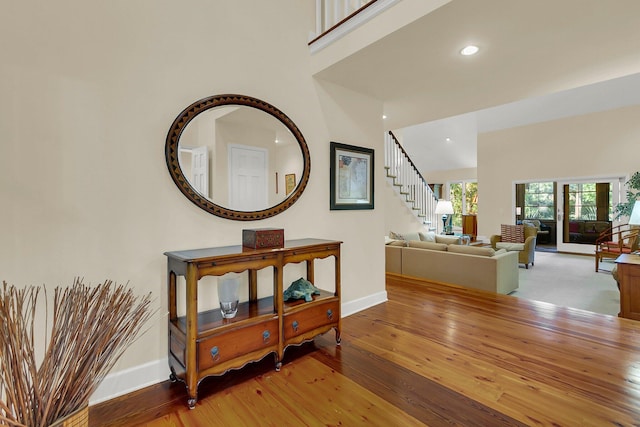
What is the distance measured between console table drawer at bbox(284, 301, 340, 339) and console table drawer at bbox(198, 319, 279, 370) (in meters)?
0.13

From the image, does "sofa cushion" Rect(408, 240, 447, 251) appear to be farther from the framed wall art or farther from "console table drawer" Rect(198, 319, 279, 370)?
"console table drawer" Rect(198, 319, 279, 370)

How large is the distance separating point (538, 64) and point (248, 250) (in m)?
2.98

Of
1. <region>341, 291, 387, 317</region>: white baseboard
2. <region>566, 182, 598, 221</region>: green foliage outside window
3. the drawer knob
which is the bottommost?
<region>341, 291, 387, 317</region>: white baseboard

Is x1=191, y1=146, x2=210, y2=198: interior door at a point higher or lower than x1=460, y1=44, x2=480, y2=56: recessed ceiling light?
lower

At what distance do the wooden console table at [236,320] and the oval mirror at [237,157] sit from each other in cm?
45

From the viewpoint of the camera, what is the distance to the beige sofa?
3998 mm

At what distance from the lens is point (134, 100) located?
192cm

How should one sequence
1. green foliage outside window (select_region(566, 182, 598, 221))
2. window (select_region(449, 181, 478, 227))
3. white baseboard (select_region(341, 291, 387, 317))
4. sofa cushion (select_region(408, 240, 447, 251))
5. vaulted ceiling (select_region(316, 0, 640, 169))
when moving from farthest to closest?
1. window (select_region(449, 181, 478, 227))
2. green foliage outside window (select_region(566, 182, 598, 221))
3. sofa cushion (select_region(408, 240, 447, 251))
4. white baseboard (select_region(341, 291, 387, 317))
5. vaulted ceiling (select_region(316, 0, 640, 169))

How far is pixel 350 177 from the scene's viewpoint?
3.21 m

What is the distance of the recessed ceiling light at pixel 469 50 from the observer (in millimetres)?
2384

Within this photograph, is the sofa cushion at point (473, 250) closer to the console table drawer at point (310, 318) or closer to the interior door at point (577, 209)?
the console table drawer at point (310, 318)

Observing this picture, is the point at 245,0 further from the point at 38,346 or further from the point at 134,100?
the point at 38,346

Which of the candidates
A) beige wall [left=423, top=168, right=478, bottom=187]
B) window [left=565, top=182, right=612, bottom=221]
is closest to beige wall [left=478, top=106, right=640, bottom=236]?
window [left=565, top=182, right=612, bottom=221]

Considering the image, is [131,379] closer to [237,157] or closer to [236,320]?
[236,320]
